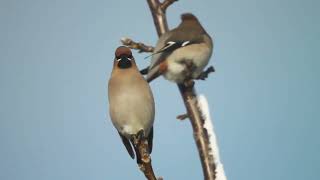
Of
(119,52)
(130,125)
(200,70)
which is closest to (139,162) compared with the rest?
(130,125)

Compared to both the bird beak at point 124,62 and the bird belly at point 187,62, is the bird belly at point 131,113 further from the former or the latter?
the bird belly at point 187,62

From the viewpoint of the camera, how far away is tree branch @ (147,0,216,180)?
80 cm

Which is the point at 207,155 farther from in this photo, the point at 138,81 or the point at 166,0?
the point at 166,0

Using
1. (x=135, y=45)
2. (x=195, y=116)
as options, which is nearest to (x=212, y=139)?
(x=195, y=116)

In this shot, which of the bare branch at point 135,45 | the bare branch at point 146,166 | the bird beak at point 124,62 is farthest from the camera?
the bare branch at point 135,45

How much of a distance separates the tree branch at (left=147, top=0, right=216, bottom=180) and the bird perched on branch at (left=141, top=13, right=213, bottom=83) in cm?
4

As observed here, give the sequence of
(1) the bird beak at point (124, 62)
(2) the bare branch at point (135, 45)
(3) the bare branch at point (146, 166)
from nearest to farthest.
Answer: (3) the bare branch at point (146, 166)
(1) the bird beak at point (124, 62)
(2) the bare branch at point (135, 45)

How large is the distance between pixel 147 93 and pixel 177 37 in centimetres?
43

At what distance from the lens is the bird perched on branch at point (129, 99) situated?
0.81m

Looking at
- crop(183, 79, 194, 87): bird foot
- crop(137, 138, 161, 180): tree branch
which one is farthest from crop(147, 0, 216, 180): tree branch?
crop(137, 138, 161, 180): tree branch

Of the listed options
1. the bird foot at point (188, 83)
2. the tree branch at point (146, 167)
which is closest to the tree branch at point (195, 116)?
the bird foot at point (188, 83)

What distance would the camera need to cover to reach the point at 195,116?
2.77ft

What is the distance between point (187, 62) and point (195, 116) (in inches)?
12.7

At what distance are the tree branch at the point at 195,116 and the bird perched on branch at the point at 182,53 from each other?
0.04m
